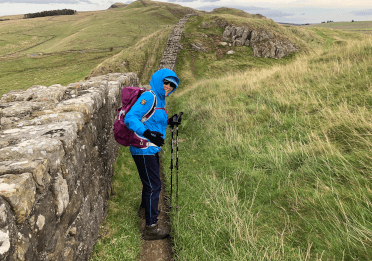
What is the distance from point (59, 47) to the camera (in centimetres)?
6122

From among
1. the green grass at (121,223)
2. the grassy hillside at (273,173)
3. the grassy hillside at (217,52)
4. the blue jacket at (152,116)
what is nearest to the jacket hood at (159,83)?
the blue jacket at (152,116)

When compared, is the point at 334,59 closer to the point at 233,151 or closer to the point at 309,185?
the point at 233,151

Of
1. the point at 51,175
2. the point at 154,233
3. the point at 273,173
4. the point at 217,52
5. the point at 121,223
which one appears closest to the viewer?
the point at 51,175

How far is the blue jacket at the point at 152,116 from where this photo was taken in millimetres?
3387

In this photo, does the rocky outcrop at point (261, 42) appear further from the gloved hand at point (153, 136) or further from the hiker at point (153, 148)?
the gloved hand at point (153, 136)

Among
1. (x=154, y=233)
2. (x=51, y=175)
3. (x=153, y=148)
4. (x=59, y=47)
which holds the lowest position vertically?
(x=154, y=233)

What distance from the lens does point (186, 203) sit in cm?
447

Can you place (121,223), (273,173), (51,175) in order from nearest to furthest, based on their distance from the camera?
(51,175), (121,223), (273,173)

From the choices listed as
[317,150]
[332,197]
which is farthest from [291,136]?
[332,197]

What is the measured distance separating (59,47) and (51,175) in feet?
245

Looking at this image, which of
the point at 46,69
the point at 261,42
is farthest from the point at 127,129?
the point at 46,69

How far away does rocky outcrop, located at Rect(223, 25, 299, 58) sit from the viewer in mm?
26828

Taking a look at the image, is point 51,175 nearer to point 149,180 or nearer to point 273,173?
point 149,180

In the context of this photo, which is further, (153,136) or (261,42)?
(261,42)
